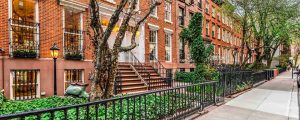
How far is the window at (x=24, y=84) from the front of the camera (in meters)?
10.9

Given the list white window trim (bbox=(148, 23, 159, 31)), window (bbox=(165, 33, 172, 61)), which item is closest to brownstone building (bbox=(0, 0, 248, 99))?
white window trim (bbox=(148, 23, 159, 31))

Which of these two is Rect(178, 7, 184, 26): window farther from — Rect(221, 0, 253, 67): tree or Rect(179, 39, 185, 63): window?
Rect(221, 0, 253, 67): tree

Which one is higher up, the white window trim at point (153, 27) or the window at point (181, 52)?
the white window trim at point (153, 27)

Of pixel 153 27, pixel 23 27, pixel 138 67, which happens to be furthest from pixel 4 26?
pixel 153 27

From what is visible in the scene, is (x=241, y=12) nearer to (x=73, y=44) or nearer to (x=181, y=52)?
(x=181, y=52)

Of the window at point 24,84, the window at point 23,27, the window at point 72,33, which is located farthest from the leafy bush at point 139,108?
the window at point 72,33

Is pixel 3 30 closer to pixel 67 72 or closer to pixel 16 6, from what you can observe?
pixel 16 6

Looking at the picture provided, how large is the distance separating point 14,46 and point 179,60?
51.9ft

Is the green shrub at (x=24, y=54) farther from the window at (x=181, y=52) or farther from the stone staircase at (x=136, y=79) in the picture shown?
the window at (x=181, y=52)

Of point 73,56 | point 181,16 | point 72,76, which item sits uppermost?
point 181,16

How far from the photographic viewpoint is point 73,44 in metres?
13.6

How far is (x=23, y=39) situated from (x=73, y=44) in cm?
273

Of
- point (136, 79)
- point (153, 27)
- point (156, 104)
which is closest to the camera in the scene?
point (156, 104)

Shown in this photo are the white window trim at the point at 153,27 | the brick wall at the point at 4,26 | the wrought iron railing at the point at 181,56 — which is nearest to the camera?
the brick wall at the point at 4,26
